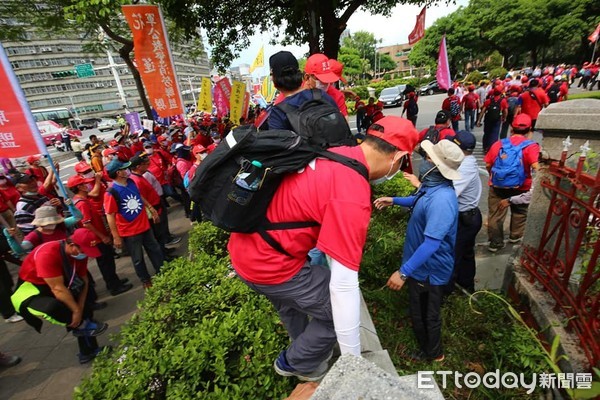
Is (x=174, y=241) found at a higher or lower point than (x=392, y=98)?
lower

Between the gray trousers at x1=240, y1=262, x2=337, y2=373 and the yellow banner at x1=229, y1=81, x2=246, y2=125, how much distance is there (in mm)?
7131

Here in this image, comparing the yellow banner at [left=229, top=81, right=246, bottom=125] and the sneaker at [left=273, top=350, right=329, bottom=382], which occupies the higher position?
the yellow banner at [left=229, top=81, right=246, bottom=125]

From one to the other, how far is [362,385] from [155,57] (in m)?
6.64

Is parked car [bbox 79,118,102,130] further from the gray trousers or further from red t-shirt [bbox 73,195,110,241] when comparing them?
the gray trousers

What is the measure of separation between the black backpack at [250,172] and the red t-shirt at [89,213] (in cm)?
370

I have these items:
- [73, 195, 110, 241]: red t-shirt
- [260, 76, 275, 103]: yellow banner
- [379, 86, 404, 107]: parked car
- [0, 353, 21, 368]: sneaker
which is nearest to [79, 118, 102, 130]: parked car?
[260, 76, 275, 103]: yellow banner

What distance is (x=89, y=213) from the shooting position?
438 cm

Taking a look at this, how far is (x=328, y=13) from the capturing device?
7.67m

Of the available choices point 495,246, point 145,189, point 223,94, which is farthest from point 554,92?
point 145,189

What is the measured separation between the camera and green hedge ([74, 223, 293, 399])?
72.4 inches

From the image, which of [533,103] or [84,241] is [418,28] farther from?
[84,241]

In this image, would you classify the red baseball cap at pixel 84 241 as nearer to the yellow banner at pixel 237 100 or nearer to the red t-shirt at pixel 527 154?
the red t-shirt at pixel 527 154

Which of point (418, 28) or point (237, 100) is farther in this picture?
point (418, 28)

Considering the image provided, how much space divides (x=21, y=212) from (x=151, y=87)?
3129mm
